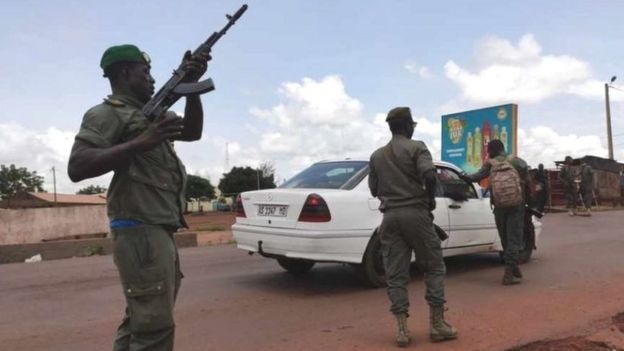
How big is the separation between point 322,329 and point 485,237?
12.6 ft

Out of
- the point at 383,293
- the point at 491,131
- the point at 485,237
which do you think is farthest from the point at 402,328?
the point at 491,131

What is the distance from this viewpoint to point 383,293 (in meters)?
6.46

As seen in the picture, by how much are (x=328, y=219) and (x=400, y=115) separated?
1.87m

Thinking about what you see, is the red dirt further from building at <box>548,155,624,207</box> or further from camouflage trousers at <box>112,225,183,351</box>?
building at <box>548,155,624,207</box>

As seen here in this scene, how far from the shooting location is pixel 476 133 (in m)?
21.6

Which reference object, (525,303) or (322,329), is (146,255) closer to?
(322,329)

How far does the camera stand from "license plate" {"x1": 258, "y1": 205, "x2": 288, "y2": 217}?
6.50m

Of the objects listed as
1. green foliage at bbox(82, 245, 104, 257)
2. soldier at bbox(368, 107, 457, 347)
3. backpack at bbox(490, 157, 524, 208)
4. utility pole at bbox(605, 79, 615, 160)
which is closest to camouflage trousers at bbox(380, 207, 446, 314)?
soldier at bbox(368, 107, 457, 347)

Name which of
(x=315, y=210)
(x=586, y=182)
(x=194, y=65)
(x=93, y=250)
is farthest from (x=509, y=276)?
(x=586, y=182)

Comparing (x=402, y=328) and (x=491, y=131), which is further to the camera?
(x=491, y=131)

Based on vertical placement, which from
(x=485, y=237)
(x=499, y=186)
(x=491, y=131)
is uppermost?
(x=491, y=131)

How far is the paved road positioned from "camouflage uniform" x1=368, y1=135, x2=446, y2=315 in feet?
1.47

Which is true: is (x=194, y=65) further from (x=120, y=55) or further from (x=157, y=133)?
(x=157, y=133)

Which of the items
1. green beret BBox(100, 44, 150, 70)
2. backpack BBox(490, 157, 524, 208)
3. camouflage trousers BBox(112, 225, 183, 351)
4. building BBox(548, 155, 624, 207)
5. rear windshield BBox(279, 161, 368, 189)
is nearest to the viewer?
camouflage trousers BBox(112, 225, 183, 351)
